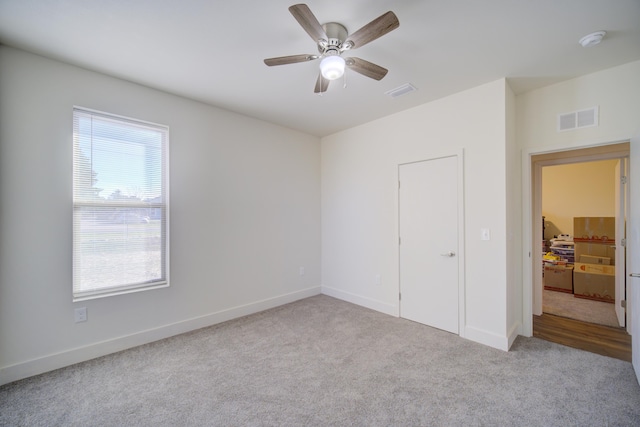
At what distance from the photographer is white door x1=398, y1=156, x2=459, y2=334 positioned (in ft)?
10.1

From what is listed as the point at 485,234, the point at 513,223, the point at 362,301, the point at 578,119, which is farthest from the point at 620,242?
the point at 362,301

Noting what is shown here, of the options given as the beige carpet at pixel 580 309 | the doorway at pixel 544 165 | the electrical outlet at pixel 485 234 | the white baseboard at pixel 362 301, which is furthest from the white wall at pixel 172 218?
the beige carpet at pixel 580 309

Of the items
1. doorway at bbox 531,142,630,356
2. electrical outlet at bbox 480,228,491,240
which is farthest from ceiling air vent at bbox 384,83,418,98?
doorway at bbox 531,142,630,356

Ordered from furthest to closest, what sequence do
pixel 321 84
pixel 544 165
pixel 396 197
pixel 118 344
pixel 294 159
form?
pixel 294 159
pixel 396 197
pixel 544 165
pixel 118 344
pixel 321 84

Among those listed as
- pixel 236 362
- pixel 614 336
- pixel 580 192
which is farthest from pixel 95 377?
pixel 580 192

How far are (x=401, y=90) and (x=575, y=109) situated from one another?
1.74m

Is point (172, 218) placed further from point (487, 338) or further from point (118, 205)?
point (487, 338)

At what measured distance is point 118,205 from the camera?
2703 mm

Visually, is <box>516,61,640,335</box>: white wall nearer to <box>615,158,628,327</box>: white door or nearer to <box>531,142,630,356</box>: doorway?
<box>531,142,630,356</box>: doorway

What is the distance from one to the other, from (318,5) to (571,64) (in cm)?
243

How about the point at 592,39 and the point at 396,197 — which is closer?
the point at 592,39

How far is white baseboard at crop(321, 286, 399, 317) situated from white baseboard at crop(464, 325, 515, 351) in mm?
901

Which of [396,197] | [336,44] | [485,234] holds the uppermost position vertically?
[336,44]

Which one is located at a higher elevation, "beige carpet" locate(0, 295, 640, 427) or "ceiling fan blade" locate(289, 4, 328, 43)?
"ceiling fan blade" locate(289, 4, 328, 43)
